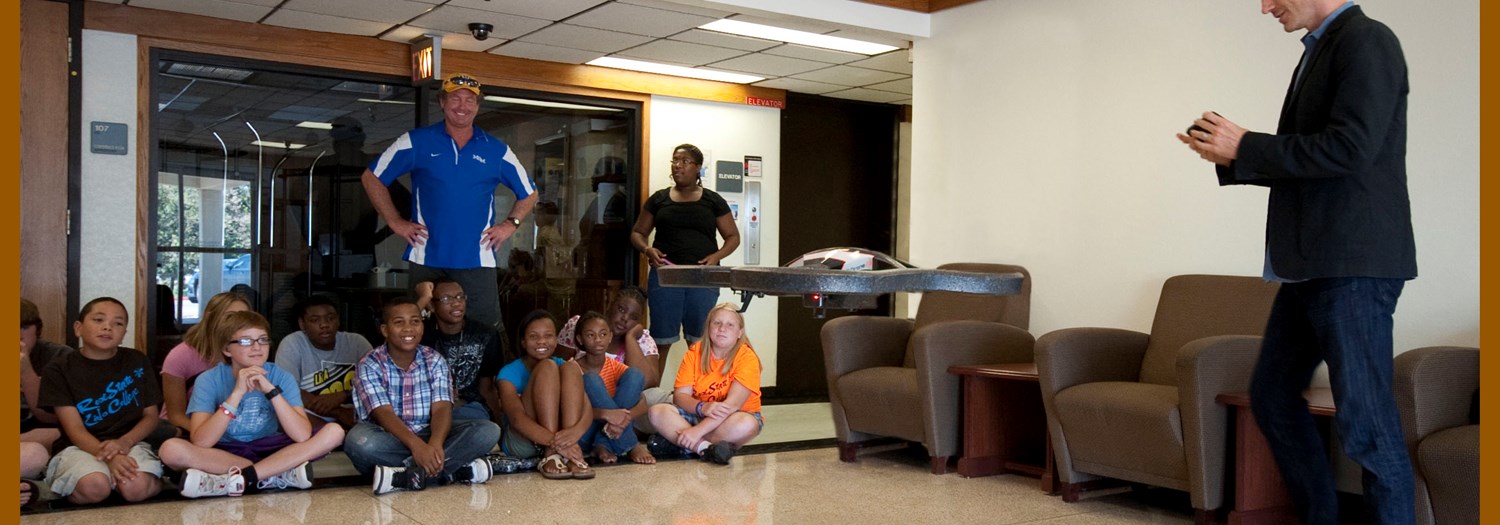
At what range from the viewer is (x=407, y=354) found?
4832mm

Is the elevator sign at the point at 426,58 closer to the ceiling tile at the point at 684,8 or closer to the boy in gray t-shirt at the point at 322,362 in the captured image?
the ceiling tile at the point at 684,8

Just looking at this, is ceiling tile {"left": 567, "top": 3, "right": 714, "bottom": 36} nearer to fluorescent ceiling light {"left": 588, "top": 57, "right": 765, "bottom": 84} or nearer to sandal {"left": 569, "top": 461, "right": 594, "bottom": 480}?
fluorescent ceiling light {"left": 588, "top": 57, "right": 765, "bottom": 84}

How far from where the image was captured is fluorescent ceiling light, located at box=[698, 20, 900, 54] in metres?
6.36

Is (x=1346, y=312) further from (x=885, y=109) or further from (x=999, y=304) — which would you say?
(x=885, y=109)

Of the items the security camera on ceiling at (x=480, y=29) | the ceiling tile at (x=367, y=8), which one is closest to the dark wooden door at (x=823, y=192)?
the security camera on ceiling at (x=480, y=29)

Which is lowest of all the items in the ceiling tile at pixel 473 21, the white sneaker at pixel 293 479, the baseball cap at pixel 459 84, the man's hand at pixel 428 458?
the white sneaker at pixel 293 479

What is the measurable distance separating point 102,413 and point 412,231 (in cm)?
147

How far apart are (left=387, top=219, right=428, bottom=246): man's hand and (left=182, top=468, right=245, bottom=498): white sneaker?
4.49ft

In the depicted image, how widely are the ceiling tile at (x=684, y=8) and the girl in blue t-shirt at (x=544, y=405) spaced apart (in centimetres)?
162

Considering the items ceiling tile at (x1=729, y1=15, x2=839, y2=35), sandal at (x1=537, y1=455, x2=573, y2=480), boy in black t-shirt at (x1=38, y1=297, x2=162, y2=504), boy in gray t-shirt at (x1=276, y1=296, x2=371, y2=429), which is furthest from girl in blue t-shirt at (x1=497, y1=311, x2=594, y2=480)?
ceiling tile at (x1=729, y1=15, x2=839, y2=35)

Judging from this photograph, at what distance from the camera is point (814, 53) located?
6.97 metres

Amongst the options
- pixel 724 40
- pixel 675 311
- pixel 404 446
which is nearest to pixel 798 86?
pixel 724 40

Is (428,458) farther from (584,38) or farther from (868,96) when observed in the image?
(868,96)

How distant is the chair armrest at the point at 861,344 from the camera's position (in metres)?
5.56
